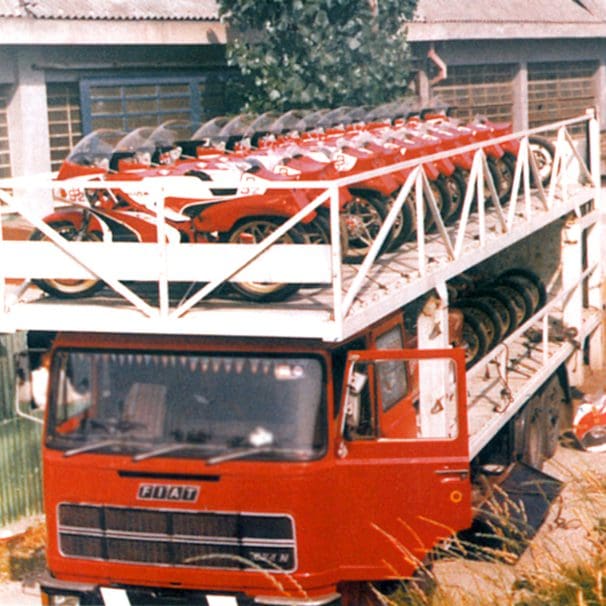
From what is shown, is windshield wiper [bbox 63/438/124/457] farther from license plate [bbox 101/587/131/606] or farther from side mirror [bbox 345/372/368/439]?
side mirror [bbox 345/372/368/439]

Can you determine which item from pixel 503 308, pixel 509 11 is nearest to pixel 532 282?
pixel 503 308

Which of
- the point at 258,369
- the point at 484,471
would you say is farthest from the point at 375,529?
the point at 484,471

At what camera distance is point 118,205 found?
29.3 feet

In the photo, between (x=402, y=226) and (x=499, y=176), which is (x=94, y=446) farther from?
(x=499, y=176)

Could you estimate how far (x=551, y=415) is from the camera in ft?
45.1

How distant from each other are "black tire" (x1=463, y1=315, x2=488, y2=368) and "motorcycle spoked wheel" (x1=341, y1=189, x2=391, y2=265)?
2.25m

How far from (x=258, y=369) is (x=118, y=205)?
1868 millimetres

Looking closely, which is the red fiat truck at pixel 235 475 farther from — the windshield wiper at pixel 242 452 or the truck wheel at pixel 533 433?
the truck wheel at pixel 533 433

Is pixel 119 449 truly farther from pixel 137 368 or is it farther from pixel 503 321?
pixel 503 321

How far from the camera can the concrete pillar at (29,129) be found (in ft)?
48.7

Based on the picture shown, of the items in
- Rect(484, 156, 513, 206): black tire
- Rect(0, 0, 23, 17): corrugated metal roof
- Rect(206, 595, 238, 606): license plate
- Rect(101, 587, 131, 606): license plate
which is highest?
Rect(0, 0, 23, 17): corrugated metal roof

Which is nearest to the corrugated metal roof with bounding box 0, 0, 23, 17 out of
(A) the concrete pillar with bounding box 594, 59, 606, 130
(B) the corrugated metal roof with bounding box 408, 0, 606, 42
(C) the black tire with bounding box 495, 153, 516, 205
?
(C) the black tire with bounding box 495, 153, 516, 205

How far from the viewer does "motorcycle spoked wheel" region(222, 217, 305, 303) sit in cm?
827

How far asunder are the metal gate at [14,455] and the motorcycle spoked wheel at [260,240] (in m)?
4.50
